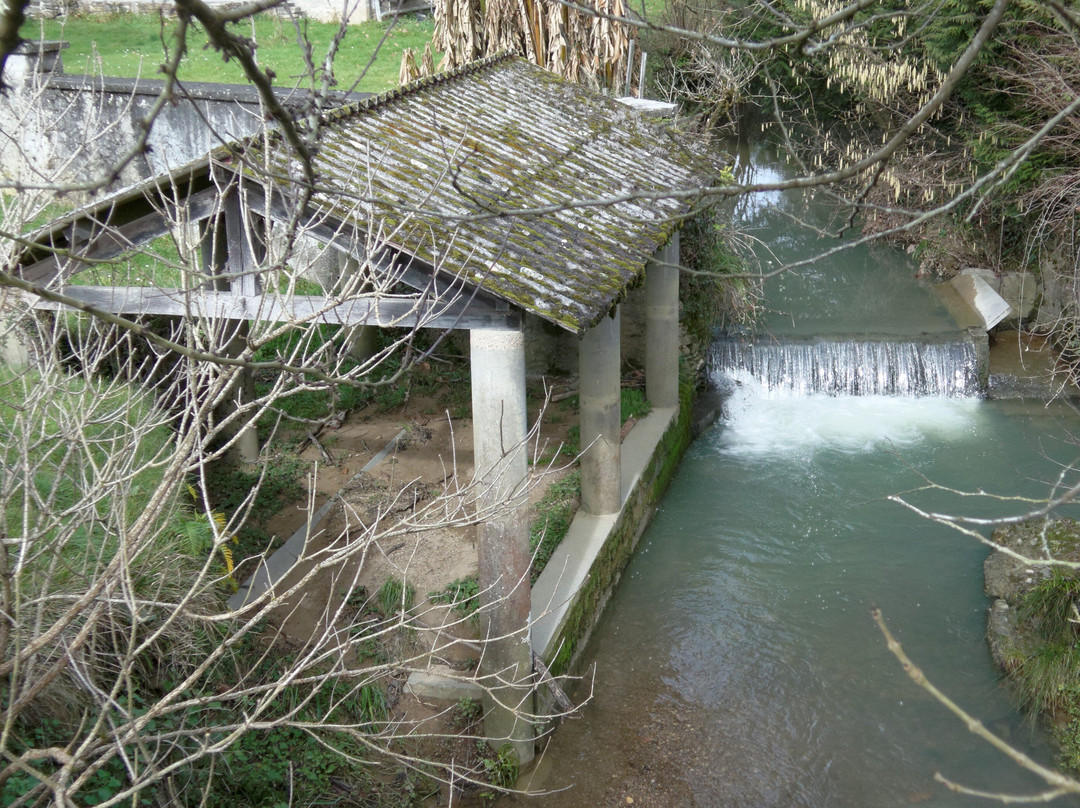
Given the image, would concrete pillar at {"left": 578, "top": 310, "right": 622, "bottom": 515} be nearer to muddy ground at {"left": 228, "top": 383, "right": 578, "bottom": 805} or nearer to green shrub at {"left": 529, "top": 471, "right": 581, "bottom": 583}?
green shrub at {"left": 529, "top": 471, "right": 581, "bottom": 583}

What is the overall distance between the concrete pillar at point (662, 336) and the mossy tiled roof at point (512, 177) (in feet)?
4.46

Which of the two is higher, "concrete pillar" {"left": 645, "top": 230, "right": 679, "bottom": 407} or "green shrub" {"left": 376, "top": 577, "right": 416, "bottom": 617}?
"concrete pillar" {"left": 645, "top": 230, "right": 679, "bottom": 407}

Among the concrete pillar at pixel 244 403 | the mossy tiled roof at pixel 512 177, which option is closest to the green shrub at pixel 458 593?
the mossy tiled roof at pixel 512 177

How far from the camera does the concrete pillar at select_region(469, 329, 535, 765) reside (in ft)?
19.2

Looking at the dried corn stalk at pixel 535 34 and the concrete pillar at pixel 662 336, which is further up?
the dried corn stalk at pixel 535 34

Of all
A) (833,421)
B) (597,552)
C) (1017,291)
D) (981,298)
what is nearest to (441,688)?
(597,552)

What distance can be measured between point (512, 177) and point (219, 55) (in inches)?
652

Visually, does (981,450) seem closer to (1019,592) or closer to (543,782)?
(1019,592)

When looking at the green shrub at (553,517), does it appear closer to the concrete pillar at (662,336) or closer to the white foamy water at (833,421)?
the concrete pillar at (662,336)

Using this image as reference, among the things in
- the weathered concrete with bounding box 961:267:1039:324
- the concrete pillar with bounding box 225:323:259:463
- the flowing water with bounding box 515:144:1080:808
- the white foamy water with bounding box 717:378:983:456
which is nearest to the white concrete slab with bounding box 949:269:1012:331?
the weathered concrete with bounding box 961:267:1039:324

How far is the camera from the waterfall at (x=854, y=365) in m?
13.1

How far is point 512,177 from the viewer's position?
7.07 m

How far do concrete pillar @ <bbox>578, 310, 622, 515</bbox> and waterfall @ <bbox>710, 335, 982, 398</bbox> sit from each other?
513 cm

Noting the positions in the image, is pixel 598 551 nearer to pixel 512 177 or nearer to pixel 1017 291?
pixel 512 177
